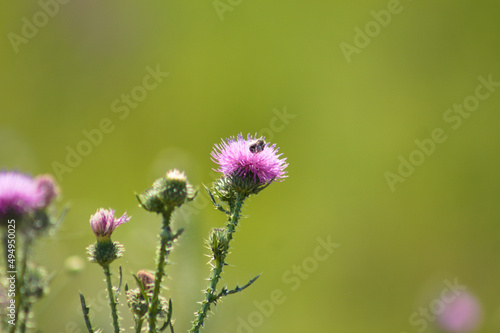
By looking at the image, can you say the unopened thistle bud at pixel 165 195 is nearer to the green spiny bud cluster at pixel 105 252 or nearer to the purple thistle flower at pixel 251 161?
the green spiny bud cluster at pixel 105 252

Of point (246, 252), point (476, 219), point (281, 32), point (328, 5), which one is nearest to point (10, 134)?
point (246, 252)

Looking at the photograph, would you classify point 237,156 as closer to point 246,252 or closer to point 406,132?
point 246,252

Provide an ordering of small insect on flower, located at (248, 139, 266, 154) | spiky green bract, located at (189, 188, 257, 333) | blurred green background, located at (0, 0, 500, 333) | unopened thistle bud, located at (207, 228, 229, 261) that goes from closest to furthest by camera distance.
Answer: spiky green bract, located at (189, 188, 257, 333) → unopened thistle bud, located at (207, 228, 229, 261) → small insect on flower, located at (248, 139, 266, 154) → blurred green background, located at (0, 0, 500, 333)

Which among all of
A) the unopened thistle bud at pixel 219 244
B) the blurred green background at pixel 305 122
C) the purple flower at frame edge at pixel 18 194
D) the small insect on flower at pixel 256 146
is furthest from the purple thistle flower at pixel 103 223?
the blurred green background at pixel 305 122

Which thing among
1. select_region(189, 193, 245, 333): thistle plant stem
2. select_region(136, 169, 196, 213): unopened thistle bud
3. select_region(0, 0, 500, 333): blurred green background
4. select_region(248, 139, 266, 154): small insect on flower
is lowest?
select_region(189, 193, 245, 333): thistle plant stem

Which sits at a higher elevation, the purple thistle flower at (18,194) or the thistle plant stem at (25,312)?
the purple thistle flower at (18,194)

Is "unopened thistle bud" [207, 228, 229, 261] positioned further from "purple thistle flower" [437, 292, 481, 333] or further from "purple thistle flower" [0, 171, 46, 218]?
"purple thistle flower" [437, 292, 481, 333]

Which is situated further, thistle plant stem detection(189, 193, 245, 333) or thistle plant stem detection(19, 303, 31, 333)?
thistle plant stem detection(189, 193, 245, 333)

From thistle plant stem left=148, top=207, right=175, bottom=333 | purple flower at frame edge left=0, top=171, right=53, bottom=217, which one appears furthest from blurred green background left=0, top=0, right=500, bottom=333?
thistle plant stem left=148, top=207, right=175, bottom=333

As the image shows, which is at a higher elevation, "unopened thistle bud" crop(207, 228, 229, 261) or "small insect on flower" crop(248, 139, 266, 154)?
"small insect on flower" crop(248, 139, 266, 154)
